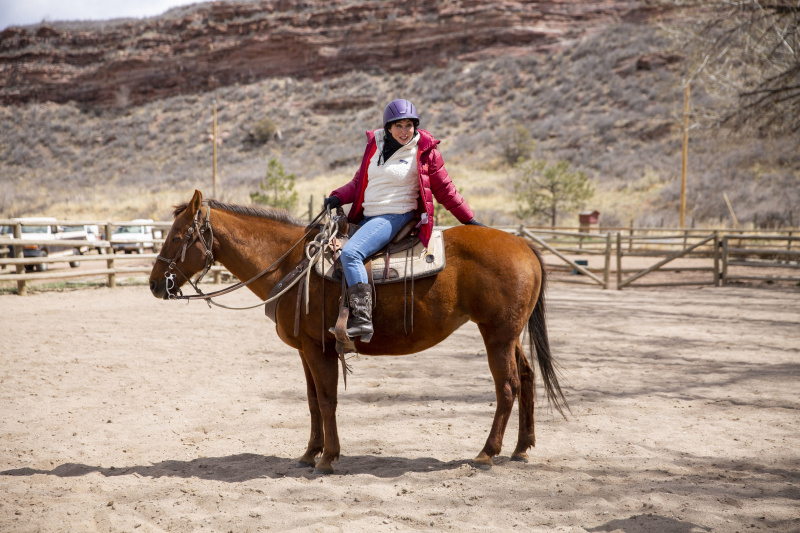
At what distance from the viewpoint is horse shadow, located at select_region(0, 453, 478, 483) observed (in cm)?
397

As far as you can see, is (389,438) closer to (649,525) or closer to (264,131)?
(649,525)

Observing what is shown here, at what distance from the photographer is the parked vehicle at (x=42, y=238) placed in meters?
12.8

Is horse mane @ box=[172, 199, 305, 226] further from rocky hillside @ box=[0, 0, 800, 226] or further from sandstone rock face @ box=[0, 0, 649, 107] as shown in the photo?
sandstone rock face @ box=[0, 0, 649, 107]

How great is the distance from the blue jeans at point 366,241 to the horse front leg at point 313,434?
0.86 meters

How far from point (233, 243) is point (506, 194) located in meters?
31.7

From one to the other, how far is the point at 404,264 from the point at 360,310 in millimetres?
489

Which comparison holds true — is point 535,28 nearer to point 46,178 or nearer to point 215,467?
point 46,178

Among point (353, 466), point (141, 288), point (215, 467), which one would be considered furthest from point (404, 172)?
point (141, 288)

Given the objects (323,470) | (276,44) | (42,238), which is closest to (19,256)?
(42,238)

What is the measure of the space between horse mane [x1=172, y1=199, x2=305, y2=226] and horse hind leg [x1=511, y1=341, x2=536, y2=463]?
2.02 metres

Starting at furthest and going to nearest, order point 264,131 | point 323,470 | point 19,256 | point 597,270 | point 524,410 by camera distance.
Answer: point 264,131, point 597,270, point 19,256, point 524,410, point 323,470

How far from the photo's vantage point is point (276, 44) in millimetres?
62438

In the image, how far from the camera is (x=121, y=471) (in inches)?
159

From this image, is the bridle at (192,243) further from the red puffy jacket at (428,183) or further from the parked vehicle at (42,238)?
the parked vehicle at (42,238)
